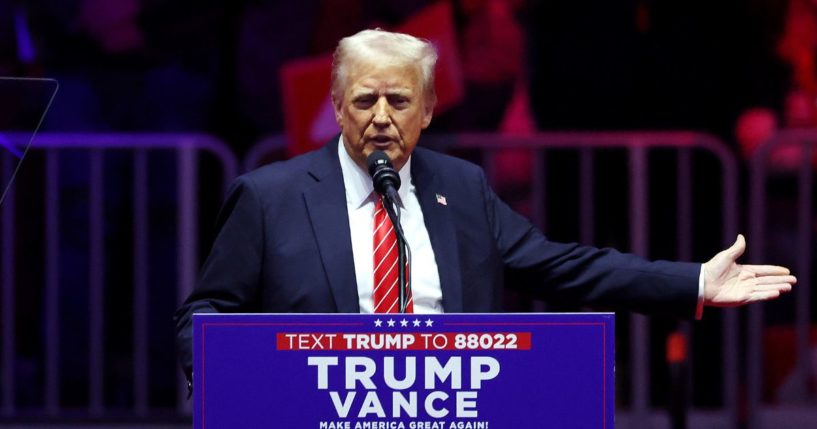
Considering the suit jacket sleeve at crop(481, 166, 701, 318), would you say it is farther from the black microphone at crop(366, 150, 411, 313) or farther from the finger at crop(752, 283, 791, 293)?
the black microphone at crop(366, 150, 411, 313)

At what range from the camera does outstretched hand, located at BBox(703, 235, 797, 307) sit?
341cm

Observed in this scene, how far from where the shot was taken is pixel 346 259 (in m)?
3.48

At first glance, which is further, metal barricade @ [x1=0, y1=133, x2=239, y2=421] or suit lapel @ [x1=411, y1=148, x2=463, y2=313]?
metal barricade @ [x1=0, y1=133, x2=239, y2=421]

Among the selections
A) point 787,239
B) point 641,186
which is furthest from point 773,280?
point 787,239

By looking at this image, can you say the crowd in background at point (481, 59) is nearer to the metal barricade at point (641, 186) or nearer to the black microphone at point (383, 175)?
the metal barricade at point (641, 186)

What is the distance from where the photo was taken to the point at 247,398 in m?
2.99

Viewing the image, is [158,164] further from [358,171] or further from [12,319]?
[358,171]

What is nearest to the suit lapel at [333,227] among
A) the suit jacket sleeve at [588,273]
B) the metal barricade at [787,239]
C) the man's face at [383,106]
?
the man's face at [383,106]

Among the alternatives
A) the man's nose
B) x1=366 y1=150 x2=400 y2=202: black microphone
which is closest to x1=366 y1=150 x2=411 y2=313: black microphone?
x1=366 y1=150 x2=400 y2=202: black microphone

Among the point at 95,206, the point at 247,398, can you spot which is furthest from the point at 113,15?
the point at 247,398

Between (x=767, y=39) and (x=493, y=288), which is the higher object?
(x=767, y=39)

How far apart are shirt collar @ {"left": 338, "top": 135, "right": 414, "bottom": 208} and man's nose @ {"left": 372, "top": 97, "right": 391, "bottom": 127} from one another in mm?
191

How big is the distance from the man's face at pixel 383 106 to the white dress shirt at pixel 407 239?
0.11m

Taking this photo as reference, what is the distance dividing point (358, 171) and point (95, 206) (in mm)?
3014
